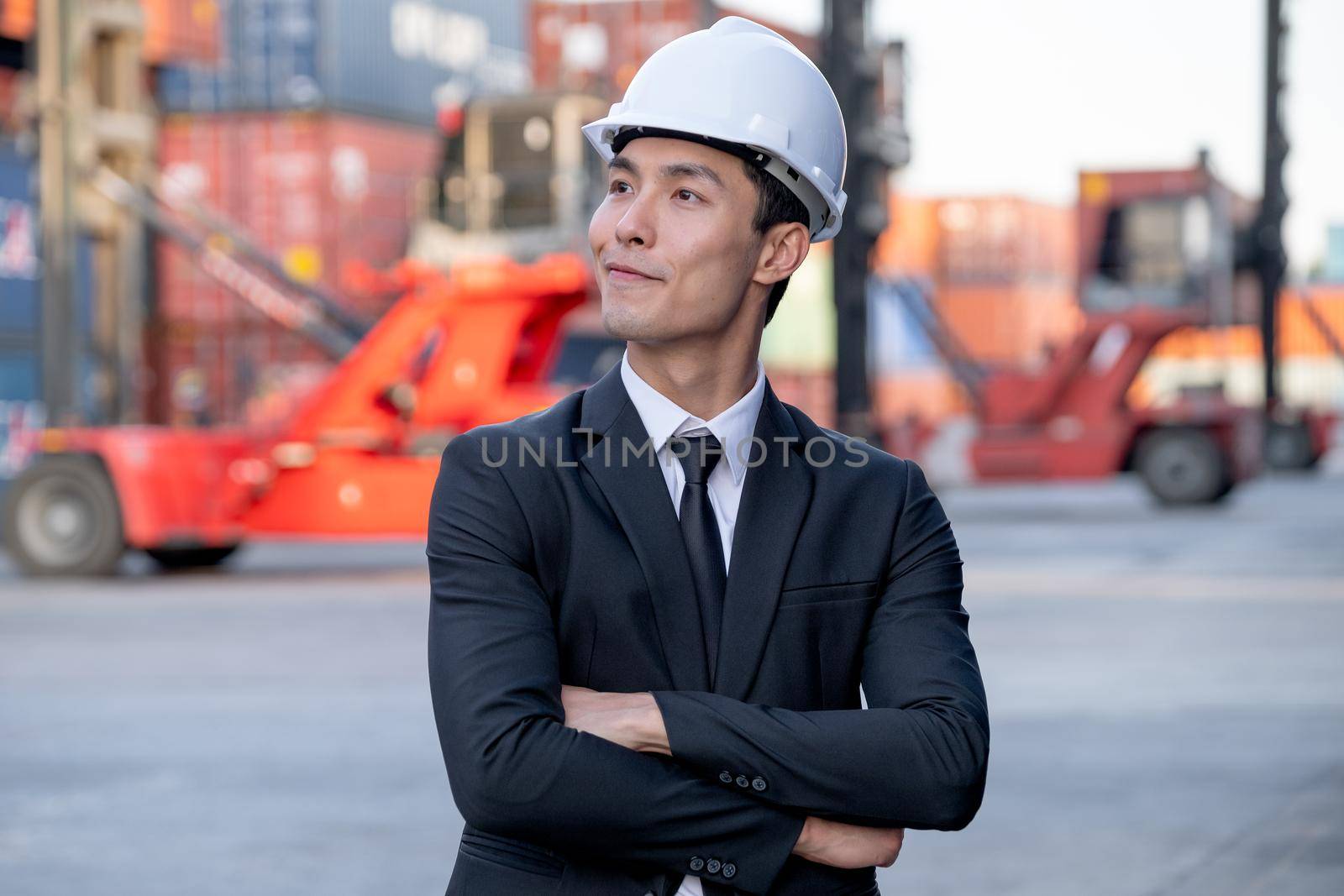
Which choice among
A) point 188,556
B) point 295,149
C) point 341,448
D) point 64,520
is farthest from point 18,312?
point 295,149

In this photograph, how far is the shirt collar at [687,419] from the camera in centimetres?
225

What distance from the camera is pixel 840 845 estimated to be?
7.25 ft

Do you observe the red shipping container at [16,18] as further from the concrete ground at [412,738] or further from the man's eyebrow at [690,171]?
the man's eyebrow at [690,171]

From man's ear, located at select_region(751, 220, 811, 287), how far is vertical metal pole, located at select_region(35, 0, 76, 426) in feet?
Result: 45.6

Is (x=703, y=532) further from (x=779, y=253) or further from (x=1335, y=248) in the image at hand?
(x=1335, y=248)

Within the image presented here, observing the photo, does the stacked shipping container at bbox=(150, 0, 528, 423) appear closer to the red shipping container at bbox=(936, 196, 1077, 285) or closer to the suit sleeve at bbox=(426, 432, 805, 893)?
the red shipping container at bbox=(936, 196, 1077, 285)

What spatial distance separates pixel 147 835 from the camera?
6.17 metres

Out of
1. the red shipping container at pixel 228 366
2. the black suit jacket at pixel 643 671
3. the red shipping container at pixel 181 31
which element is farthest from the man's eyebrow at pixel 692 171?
the red shipping container at pixel 228 366

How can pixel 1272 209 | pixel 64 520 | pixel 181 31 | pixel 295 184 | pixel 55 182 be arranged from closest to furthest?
pixel 64 520
pixel 55 182
pixel 181 31
pixel 295 184
pixel 1272 209

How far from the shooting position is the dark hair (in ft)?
7.48

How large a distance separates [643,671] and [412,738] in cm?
576

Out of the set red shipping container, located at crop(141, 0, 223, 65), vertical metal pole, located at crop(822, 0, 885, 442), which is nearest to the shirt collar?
vertical metal pole, located at crop(822, 0, 885, 442)

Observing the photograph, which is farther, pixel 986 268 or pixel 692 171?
pixel 986 268

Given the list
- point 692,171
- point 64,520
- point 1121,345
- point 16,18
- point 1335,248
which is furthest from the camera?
point 1335,248
